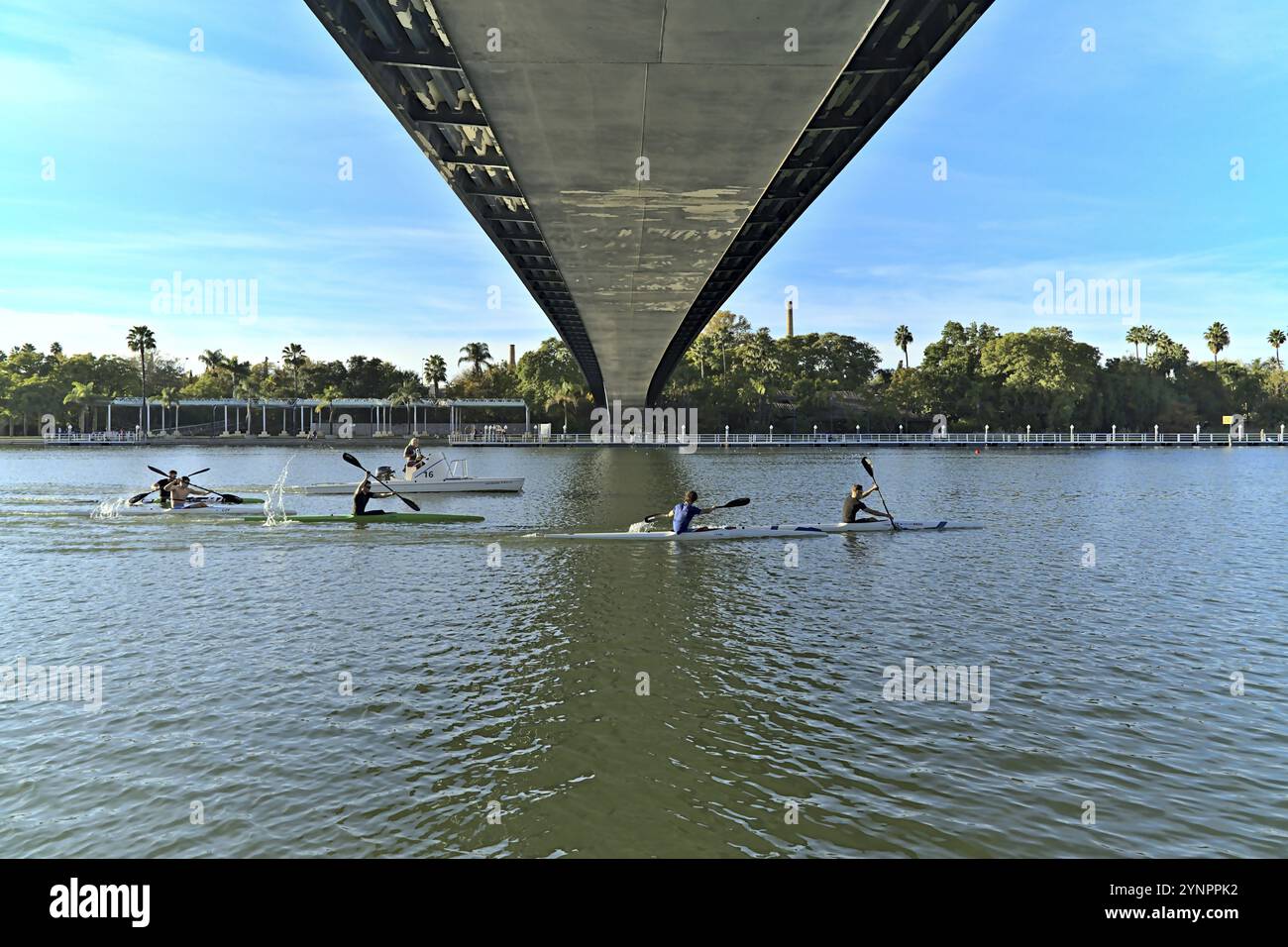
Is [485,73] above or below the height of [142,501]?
above

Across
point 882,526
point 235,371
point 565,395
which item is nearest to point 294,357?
point 235,371

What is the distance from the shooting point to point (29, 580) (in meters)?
16.8

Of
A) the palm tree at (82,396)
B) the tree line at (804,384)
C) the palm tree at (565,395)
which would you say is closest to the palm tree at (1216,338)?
the tree line at (804,384)

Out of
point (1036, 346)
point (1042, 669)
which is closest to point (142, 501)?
point (1042, 669)

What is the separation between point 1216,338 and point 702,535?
147 m

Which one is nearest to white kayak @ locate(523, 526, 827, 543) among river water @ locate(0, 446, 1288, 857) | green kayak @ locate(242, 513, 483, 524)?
river water @ locate(0, 446, 1288, 857)

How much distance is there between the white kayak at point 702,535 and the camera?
72.0ft

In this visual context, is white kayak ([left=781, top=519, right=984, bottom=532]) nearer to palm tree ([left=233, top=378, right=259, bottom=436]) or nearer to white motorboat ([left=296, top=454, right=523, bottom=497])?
white motorboat ([left=296, top=454, right=523, bottom=497])

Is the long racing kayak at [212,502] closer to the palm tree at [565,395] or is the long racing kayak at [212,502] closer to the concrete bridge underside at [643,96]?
the concrete bridge underside at [643,96]

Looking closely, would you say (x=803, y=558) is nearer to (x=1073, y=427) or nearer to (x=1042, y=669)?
(x=1042, y=669)

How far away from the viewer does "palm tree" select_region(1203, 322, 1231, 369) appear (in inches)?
5187

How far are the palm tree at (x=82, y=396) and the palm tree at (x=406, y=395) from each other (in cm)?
4085

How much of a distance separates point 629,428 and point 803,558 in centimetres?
8126

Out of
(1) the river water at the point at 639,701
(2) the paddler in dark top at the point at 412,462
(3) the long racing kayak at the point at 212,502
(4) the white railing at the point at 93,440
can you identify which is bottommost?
(1) the river water at the point at 639,701
